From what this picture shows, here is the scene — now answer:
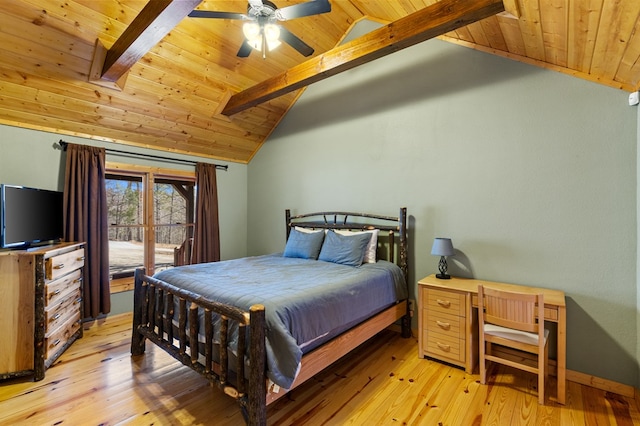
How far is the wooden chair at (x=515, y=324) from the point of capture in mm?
2086

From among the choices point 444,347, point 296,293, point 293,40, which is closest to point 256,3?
point 293,40

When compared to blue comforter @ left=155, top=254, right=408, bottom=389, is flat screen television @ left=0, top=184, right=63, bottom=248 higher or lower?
higher

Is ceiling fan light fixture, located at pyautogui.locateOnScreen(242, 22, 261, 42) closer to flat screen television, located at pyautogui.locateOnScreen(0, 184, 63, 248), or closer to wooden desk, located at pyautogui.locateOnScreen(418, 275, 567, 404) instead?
flat screen television, located at pyautogui.locateOnScreen(0, 184, 63, 248)

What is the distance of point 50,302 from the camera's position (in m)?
2.56

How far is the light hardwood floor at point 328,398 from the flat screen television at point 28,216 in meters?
1.17

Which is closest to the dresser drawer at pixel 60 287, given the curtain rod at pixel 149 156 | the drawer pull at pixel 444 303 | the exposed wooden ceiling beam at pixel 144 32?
the curtain rod at pixel 149 156

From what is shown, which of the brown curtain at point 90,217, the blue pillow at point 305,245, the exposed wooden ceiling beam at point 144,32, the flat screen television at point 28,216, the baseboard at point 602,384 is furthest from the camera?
the blue pillow at point 305,245

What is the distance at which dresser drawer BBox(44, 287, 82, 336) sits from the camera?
8.30 feet

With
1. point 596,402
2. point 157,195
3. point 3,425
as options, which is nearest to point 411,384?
point 596,402

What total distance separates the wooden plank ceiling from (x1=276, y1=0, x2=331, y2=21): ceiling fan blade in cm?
74

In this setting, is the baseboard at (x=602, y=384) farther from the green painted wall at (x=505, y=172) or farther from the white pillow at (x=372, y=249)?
the white pillow at (x=372, y=249)

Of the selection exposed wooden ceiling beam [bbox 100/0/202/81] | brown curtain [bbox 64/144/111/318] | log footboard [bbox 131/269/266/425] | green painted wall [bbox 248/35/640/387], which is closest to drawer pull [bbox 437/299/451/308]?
green painted wall [bbox 248/35/640/387]

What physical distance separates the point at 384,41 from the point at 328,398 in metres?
2.91

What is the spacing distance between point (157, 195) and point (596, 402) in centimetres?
520
